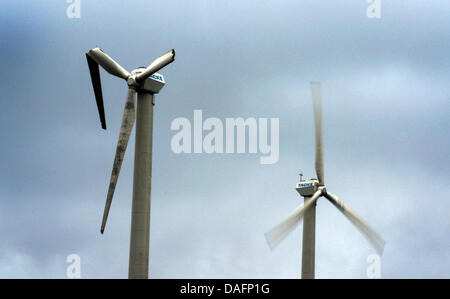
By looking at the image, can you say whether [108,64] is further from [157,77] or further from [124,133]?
[124,133]

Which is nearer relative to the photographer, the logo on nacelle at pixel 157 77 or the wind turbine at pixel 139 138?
the wind turbine at pixel 139 138

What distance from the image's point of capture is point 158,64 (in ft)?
202

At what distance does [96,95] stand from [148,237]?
530 inches

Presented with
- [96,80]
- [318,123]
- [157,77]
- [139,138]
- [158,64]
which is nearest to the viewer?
[139,138]

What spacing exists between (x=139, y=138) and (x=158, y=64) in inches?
238

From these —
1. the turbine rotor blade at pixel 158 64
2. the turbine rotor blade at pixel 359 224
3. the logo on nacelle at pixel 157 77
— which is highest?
the turbine rotor blade at pixel 158 64

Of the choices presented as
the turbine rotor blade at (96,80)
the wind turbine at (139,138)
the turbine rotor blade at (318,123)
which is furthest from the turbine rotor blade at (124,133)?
the turbine rotor blade at (318,123)

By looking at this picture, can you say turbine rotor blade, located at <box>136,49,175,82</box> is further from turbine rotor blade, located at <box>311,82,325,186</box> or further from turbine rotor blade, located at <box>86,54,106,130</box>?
turbine rotor blade, located at <box>311,82,325,186</box>

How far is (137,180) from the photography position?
59938mm

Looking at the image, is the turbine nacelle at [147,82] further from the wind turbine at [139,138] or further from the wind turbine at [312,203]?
the wind turbine at [312,203]

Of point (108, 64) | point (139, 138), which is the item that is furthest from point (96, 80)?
point (139, 138)

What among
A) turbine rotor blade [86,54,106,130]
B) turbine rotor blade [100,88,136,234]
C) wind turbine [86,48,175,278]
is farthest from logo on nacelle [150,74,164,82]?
turbine rotor blade [86,54,106,130]

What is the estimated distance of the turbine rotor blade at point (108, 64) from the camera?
6247 cm
